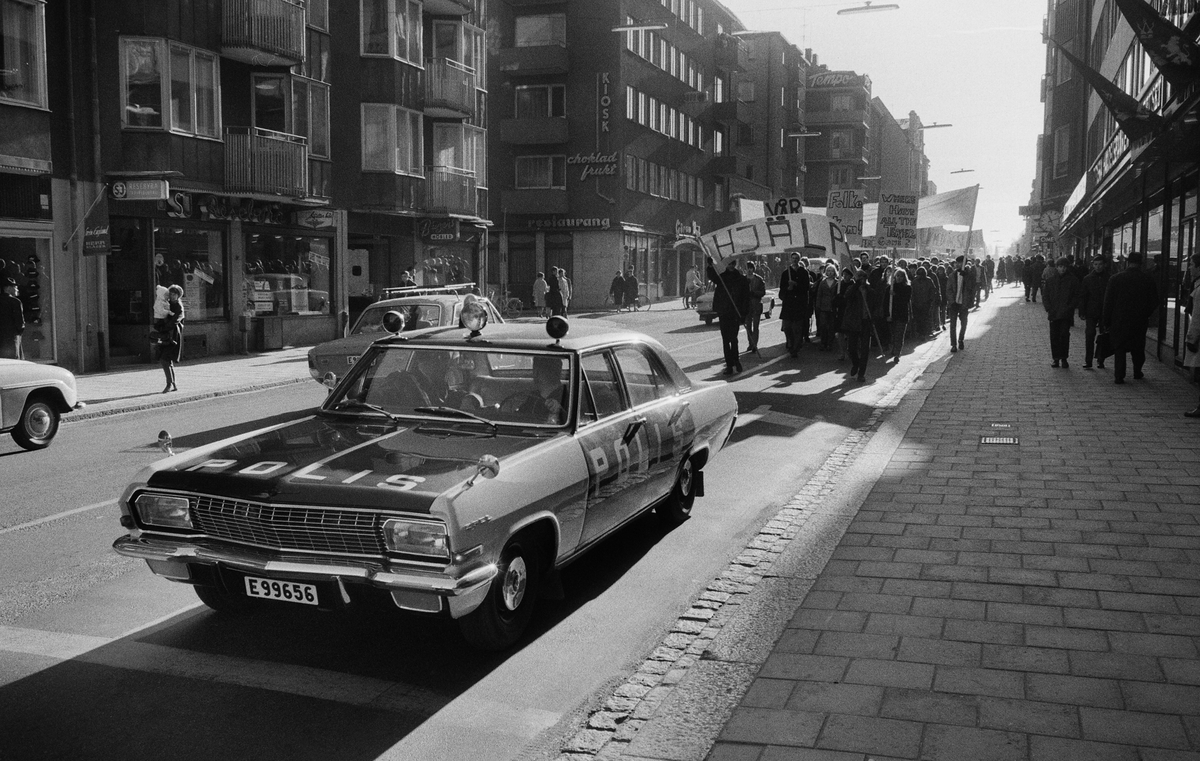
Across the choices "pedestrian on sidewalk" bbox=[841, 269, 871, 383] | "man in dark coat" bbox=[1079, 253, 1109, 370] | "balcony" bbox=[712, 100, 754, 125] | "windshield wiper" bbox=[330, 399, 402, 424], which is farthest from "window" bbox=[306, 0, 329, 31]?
"balcony" bbox=[712, 100, 754, 125]

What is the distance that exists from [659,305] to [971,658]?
49742 millimetres

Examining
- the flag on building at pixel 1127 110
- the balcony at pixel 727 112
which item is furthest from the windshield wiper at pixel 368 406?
the balcony at pixel 727 112

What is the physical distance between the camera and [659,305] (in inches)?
2160

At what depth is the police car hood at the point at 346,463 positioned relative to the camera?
522 cm

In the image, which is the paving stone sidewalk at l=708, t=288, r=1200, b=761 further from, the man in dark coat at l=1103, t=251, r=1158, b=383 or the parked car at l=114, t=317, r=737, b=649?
the man in dark coat at l=1103, t=251, r=1158, b=383

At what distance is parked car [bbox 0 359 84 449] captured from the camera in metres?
12.3

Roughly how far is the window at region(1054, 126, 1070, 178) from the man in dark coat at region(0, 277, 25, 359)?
5092 centimetres

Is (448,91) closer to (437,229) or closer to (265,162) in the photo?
(437,229)

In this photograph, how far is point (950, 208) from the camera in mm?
30734

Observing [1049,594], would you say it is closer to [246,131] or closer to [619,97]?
[246,131]

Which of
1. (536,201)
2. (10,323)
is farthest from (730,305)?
(536,201)

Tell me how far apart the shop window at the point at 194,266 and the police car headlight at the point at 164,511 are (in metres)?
20.6

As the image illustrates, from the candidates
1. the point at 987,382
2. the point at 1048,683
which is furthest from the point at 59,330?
the point at 1048,683

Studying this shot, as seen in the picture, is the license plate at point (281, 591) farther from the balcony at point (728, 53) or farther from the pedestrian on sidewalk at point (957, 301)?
the balcony at point (728, 53)
